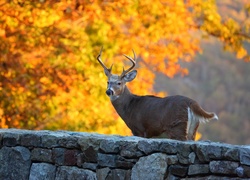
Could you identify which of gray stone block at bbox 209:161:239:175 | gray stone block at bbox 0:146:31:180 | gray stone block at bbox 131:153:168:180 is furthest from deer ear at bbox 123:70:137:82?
gray stone block at bbox 209:161:239:175

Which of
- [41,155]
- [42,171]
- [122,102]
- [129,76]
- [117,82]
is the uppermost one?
[129,76]

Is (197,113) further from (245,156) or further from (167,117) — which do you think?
(245,156)

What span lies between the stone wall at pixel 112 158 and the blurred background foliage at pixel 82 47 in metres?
7.10

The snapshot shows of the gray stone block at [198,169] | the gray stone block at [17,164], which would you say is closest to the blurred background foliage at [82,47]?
the gray stone block at [17,164]

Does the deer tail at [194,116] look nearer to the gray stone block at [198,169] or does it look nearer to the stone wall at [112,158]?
the stone wall at [112,158]

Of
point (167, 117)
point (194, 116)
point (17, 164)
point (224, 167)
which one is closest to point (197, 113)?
point (194, 116)

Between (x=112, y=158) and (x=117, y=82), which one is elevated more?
(x=117, y=82)

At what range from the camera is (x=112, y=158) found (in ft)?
25.2

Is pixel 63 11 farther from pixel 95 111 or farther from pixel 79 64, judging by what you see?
pixel 95 111

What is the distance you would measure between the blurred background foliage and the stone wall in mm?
7101

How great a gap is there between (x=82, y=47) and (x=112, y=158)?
9.75 m

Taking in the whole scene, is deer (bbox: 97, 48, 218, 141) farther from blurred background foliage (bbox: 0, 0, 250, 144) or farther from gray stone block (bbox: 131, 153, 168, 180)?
blurred background foliage (bbox: 0, 0, 250, 144)

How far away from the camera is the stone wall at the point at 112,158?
7.06 m

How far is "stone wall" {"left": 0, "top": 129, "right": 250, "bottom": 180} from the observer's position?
23.2 feet
